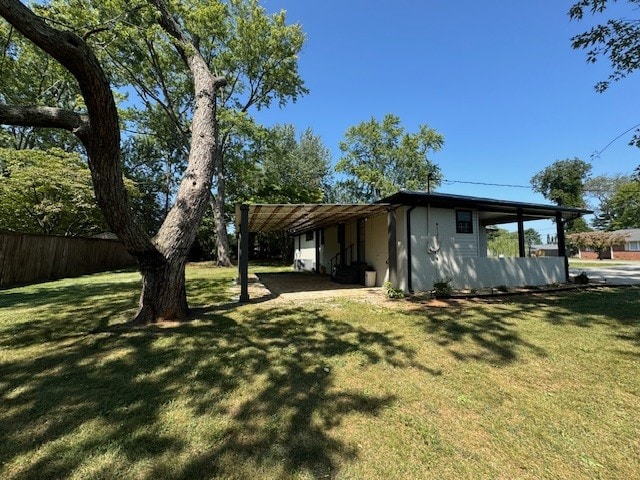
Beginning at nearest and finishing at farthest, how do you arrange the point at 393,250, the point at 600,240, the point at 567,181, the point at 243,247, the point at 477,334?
the point at 477,334, the point at 243,247, the point at 393,250, the point at 600,240, the point at 567,181

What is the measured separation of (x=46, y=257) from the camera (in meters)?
11.7

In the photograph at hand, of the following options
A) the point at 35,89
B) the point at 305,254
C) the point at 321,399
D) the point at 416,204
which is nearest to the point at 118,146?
the point at 321,399

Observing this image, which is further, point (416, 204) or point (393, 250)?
point (416, 204)

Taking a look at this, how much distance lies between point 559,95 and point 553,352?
13.4 meters

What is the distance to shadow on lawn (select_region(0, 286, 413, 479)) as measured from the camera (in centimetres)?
208

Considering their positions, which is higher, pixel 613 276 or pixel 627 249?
pixel 627 249

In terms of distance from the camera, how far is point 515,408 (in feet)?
8.92

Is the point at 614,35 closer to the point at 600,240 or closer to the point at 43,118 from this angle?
the point at 43,118

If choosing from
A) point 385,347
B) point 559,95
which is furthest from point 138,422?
point 559,95

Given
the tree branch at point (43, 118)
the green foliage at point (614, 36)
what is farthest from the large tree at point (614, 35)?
the tree branch at point (43, 118)

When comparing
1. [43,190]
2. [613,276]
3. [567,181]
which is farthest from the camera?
[567,181]

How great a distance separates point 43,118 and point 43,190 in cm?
1449

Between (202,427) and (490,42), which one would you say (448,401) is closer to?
(202,427)

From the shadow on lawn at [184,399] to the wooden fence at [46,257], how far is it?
7369 mm
